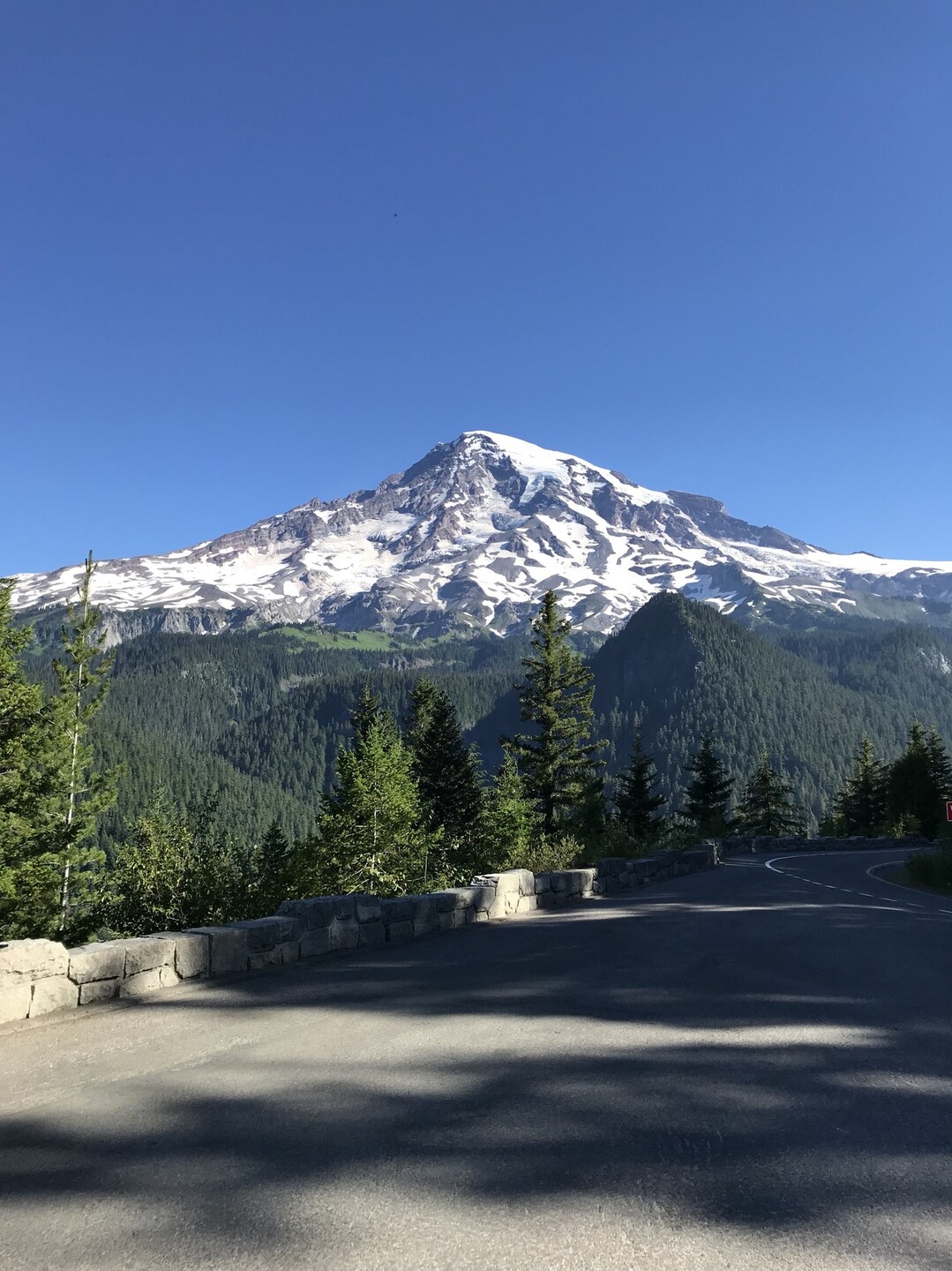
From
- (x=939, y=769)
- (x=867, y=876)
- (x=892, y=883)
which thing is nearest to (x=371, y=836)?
(x=867, y=876)

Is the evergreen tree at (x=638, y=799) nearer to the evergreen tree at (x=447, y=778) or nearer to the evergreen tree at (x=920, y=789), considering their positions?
the evergreen tree at (x=447, y=778)

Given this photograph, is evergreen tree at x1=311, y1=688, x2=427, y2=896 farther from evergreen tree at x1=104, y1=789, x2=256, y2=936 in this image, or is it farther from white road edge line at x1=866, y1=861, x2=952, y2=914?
white road edge line at x1=866, y1=861, x2=952, y2=914

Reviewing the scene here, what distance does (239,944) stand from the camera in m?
9.30

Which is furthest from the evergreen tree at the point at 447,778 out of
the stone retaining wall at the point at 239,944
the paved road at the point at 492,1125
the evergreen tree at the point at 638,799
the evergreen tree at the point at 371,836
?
the paved road at the point at 492,1125

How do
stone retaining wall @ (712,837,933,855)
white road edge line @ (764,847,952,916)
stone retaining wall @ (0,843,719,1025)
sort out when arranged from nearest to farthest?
stone retaining wall @ (0,843,719,1025), white road edge line @ (764,847,952,916), stone retaining wall @ (712,837,933,855)

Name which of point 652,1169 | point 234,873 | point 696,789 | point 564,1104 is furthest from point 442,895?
point 696,789

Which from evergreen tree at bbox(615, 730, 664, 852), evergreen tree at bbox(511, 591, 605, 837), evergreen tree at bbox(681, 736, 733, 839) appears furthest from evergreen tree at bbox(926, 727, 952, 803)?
evergreen tree at bbox(511, 591, 605, 837)

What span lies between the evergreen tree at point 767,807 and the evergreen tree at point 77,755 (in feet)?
185

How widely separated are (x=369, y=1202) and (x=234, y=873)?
13101mm

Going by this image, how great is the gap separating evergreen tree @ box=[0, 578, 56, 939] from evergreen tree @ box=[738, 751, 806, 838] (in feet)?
194

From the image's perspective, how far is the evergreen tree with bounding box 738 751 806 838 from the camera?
71.8 metres

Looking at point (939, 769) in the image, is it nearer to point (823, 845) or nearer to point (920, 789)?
point (920, 789)

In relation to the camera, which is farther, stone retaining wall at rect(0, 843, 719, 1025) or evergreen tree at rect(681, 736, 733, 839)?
evergreen tree at rect(681, 736, 733, 839)

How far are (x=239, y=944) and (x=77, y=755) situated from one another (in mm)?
26966
